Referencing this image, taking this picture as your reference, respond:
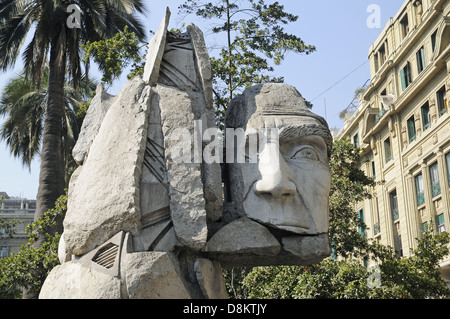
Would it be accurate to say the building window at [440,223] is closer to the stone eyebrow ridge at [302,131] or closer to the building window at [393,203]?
the building window at [393,203]

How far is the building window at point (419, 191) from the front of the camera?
83.0 ft

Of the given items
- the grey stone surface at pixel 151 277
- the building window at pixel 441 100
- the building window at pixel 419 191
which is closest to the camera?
the grey stone surface at pixel 151 277

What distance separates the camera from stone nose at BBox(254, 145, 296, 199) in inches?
204

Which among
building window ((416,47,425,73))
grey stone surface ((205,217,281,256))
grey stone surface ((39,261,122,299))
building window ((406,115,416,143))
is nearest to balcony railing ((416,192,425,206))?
building window ((406,115,416,143))

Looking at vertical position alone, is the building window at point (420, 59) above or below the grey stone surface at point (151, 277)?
above

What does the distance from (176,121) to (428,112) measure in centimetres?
2171

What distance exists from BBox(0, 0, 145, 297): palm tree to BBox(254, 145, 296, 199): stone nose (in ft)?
30.7

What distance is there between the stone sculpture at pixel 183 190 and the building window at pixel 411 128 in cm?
2167

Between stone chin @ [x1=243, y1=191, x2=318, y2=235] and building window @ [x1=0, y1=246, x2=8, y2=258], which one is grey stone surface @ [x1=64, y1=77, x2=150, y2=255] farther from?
building window @ [x1=0, y1=246, x2=8, y2=258]

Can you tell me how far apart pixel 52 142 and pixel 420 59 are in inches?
693

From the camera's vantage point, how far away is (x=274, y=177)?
520 cm

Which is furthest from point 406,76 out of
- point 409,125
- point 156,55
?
point 156,55

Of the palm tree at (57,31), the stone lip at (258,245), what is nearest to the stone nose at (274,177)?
the stone lip at (258,245)

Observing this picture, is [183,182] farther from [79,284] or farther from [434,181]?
[434,181]
